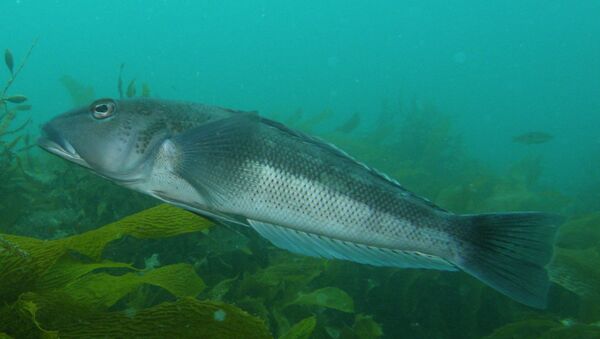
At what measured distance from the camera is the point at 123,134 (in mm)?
2352

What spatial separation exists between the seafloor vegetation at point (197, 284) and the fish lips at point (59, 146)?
1.73 feet

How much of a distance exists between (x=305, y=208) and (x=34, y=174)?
5.78 meters

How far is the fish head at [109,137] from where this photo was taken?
2309 mm

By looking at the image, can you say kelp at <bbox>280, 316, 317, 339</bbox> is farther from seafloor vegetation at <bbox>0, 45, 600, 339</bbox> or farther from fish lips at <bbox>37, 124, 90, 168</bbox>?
fish lips at <bbox>37, 124, 90, 168</bbox>

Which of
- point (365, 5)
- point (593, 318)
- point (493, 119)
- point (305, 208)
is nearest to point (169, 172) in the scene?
point (305, 208)

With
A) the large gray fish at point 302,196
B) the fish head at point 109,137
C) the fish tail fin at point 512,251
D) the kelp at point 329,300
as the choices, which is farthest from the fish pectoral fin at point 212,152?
the kelp at point 329,300

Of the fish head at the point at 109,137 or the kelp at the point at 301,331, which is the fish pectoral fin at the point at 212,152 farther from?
the kelp at the point at 301,331

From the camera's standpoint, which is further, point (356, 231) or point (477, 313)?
point (477, 313)

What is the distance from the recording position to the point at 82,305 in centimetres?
219

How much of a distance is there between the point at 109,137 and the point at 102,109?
0.20 meters

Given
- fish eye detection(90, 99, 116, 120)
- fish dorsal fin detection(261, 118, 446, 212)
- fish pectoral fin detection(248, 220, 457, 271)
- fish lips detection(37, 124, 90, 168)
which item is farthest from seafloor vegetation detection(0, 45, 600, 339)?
fish eye detection(90, 99, 116, 120)

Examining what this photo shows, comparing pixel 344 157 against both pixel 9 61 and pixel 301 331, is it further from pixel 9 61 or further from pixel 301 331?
pixel 9 61

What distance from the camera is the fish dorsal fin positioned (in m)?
2.30

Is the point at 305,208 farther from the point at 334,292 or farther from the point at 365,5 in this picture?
the point at 365,5
